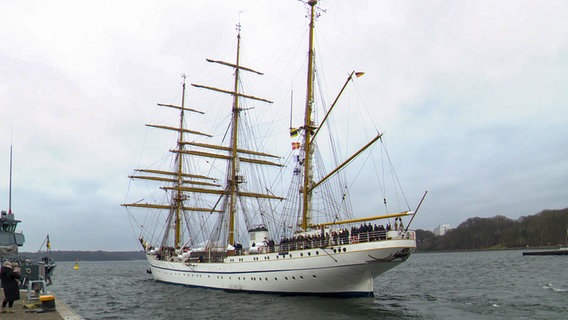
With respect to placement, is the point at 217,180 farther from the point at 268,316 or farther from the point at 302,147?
the point at 268,316

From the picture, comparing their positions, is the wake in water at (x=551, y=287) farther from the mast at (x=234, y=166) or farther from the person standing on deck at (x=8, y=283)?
the person standing on deck at (x=8, y=283)

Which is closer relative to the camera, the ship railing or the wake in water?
the ship railing

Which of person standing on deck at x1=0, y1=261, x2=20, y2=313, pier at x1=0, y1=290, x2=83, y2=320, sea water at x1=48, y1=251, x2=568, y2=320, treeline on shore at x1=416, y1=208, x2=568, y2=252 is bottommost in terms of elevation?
sea water at x1=48, y1=251, x2=568, y2=320

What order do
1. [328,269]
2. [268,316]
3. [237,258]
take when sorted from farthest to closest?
1. [237,258]
2. [328,269]
3. [268,316]

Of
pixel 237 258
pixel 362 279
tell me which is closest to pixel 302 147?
pixel 237 258

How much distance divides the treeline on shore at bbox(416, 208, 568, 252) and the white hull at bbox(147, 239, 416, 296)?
14879 centimetres

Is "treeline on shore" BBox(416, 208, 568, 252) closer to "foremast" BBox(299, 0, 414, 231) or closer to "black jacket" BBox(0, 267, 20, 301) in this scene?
"foremast" BBox(299, 0, 414, 231)

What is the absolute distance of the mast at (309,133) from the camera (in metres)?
38.9

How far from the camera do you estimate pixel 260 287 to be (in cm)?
3706

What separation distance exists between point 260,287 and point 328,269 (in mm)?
7728

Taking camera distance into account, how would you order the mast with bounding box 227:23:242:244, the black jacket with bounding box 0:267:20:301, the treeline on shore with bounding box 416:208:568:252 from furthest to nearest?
1. the treeline on shore with bounding box 416:208:568:252
2. the mast with bounding box 227:23:242:244
3. the black jacket with bounding box 0:267:20:301

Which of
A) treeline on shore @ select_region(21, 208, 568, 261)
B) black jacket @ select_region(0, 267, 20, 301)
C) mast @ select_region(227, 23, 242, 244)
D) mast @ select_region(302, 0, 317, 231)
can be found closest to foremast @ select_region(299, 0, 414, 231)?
mast @ select_region(302, 0, 317, 231)

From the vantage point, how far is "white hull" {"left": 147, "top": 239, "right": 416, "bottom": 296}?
2998 cm

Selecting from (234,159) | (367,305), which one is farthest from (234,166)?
(367,305)
